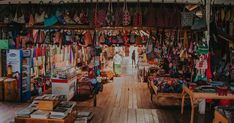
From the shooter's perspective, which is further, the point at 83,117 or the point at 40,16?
the point at 40,16

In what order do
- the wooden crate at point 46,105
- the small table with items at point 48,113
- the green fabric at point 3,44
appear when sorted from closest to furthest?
the small table with items at point 48,113 < the wooden crate at point 46,105 < the green fabric at point 3,44

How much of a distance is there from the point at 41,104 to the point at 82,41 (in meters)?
3.38

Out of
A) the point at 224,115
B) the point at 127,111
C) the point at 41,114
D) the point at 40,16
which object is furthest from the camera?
the point at 40,16

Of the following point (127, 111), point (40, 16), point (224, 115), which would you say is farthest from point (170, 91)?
point (40, 16)

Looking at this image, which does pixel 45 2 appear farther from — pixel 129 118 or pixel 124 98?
pixel 124 98

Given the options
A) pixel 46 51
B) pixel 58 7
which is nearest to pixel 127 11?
pixel 58 7

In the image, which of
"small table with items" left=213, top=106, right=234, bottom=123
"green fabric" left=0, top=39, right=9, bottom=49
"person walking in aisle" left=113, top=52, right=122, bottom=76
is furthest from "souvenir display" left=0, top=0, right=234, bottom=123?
"person walking in aisle" left=113, top=52, right=122, bottom=76

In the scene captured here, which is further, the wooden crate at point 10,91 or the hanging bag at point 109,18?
the wooden crate at point 10,91

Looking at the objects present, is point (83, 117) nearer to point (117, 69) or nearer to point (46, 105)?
point (46, 105)

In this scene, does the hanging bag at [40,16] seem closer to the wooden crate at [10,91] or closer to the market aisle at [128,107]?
the wooden crate at [10,91]

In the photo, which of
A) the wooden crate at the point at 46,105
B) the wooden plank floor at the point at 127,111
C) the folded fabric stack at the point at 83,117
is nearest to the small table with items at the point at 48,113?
the wooden crate at the point at 46,105

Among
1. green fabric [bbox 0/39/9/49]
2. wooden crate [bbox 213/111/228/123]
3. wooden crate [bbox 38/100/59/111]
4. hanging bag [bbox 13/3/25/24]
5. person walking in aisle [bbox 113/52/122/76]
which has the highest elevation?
hanging bag [bbox 13/3/25/24]

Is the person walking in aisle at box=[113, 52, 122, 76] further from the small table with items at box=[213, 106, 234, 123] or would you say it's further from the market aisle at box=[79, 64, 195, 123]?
the small table with items at box=[213, 106, 234, 123]

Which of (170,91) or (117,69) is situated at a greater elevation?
(117,69)
